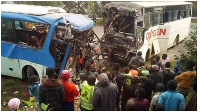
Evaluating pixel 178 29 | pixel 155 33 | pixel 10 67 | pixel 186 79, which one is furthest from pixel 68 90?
pixel 178 29

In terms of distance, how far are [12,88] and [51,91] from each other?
425cm

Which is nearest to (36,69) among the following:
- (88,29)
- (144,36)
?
(88,29)

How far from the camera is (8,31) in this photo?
8.70 metres

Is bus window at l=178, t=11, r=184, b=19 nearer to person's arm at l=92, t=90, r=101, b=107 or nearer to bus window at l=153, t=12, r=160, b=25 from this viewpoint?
bus window at l=153, t=12, r=160, b=25

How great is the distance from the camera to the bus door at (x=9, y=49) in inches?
337

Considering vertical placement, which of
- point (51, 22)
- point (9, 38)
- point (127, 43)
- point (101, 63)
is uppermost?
point (51, 22)

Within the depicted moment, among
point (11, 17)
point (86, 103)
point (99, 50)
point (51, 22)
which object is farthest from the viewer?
point (99, 50)

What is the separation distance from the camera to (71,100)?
17.2 feet

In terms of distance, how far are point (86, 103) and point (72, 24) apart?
12.4 feet

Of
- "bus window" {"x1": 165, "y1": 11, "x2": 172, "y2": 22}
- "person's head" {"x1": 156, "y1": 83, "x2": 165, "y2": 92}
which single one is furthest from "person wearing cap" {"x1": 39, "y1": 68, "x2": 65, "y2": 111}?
"bus window" {"x1": 165, "y1": 11, "x2": 172, "y2": 22}

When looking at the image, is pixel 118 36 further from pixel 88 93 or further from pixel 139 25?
pixel 88 93

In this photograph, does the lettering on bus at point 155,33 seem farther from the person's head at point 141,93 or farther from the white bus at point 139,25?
the person's head at point 141,93

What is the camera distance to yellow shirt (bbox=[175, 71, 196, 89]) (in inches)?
226

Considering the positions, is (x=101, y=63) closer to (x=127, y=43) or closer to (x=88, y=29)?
(x=127, y=43)
